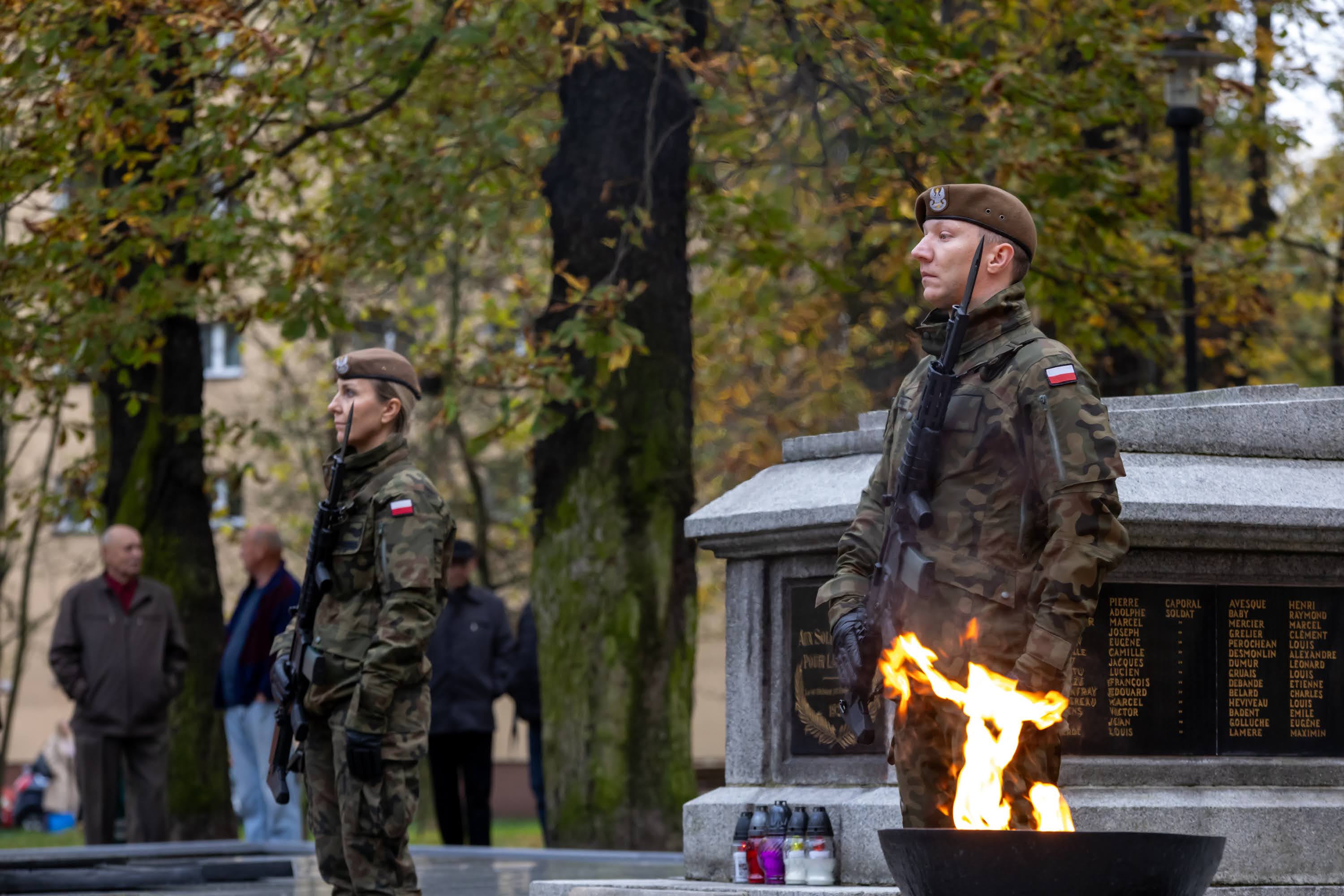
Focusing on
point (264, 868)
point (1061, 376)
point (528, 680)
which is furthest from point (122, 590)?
point (1061, 376)

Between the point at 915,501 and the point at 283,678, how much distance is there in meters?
2.62

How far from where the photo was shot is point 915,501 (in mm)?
5266

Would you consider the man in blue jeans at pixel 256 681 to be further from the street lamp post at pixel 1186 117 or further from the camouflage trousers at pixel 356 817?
the street lamp post at pixel 1186 117

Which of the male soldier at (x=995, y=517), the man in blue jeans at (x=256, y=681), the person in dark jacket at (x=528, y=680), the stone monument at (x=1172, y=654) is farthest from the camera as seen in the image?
the person in dark jacket at (x=528, y=680)

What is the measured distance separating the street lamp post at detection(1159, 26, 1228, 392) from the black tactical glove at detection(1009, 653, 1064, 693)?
919 cm

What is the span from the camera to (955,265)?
215 inches

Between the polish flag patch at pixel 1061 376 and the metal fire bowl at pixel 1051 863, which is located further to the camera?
the polish flag patch at pixel 1061 376

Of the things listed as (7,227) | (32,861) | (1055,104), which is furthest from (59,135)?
(7,227)

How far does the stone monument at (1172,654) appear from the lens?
23.9ft

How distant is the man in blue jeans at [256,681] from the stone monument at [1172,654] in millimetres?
5502

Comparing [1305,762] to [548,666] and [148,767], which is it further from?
[148,767]

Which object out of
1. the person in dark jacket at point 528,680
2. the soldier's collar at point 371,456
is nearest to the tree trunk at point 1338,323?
the person in dark jacket at point 528,680

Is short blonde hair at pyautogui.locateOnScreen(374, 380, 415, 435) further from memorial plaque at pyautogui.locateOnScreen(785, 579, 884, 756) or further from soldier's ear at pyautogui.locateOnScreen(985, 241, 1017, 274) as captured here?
soldier's ear at pyautogui.locateOnScreen(985, 241, 1017, 274)

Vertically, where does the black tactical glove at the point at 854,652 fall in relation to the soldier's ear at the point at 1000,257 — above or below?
below
